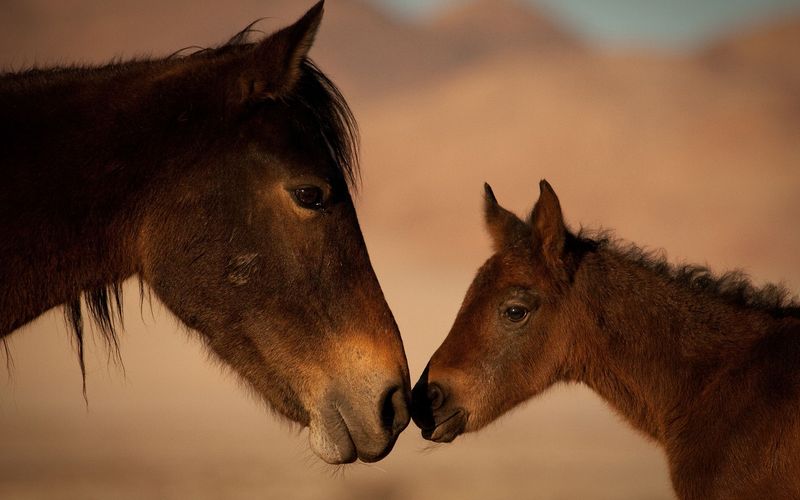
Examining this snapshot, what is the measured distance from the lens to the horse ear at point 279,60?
11.5 feet

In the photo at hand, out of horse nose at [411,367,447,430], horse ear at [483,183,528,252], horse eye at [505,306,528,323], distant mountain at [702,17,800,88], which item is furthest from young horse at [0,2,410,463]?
distant mountain at [702,17,800,88]

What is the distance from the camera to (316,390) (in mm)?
3617

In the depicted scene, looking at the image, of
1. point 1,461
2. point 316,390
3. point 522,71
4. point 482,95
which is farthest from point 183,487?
point 522,71

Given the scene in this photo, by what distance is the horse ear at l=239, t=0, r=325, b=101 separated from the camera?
352cm

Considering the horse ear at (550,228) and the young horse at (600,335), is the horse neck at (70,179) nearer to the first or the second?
the young horse at (600,335)

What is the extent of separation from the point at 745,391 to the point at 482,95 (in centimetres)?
3717

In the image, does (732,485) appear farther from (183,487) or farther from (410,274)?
(410,274)

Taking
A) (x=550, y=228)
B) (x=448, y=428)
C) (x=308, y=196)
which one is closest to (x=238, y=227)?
(x=308, y=196)

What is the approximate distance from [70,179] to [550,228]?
382cm

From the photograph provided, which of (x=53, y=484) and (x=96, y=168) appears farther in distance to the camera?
(x=53, y=484)

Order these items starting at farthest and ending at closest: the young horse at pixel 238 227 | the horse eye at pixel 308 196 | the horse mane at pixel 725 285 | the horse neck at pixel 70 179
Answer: the horse mane at pixel 725 285, the horse eye at pixel 308 196, the young horse at pixel 238 227, the horse neck at pixel 70 179

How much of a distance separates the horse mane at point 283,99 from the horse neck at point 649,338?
2.86 m

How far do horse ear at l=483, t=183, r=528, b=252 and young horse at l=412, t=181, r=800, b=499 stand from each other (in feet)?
0.04

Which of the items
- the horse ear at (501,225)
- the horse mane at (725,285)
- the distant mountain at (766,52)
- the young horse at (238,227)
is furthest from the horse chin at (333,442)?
the distant mountain at (766,52)
